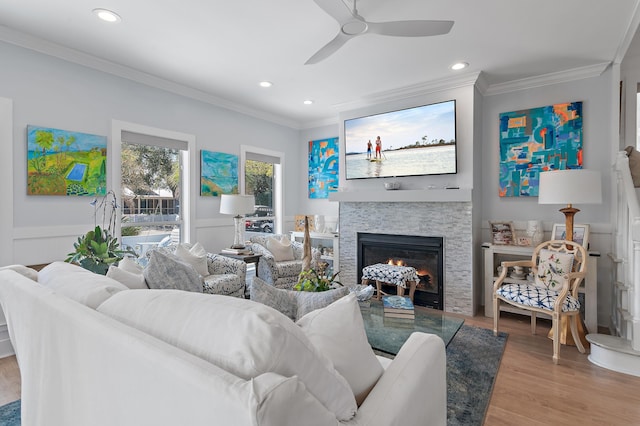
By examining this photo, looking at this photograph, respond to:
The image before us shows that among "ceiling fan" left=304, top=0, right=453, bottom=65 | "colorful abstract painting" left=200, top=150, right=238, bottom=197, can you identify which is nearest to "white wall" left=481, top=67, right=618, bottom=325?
"ceiling fan" left=304, top=0, right=453, bottom=65

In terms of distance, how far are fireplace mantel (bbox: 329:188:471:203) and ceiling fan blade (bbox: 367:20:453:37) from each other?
1.86 meters

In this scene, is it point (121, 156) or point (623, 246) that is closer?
point (623, 246)

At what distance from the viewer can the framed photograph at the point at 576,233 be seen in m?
3.19

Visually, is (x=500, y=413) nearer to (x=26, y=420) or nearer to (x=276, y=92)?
(x=26, y=420)

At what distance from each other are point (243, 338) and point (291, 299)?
3.45 ft

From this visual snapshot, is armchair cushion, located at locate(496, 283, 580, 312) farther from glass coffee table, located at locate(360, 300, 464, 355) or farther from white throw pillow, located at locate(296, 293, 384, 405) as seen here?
white throw pillow, located at locate(296, 293, 384, 405)

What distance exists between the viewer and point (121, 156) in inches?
136

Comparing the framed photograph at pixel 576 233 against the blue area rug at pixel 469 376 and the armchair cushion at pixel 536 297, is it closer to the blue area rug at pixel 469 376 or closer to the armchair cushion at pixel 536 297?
the armchair cushion at pixel 536 297

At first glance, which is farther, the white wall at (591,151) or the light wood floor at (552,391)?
the white wall at (591,151)

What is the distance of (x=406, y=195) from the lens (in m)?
3.92

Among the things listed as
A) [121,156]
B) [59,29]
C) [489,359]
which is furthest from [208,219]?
[489,359]

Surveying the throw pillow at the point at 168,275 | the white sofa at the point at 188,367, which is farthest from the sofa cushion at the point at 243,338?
the throw pillow at the point at 168,275

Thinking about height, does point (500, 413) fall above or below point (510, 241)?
below

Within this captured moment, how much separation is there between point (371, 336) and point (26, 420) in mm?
1647
